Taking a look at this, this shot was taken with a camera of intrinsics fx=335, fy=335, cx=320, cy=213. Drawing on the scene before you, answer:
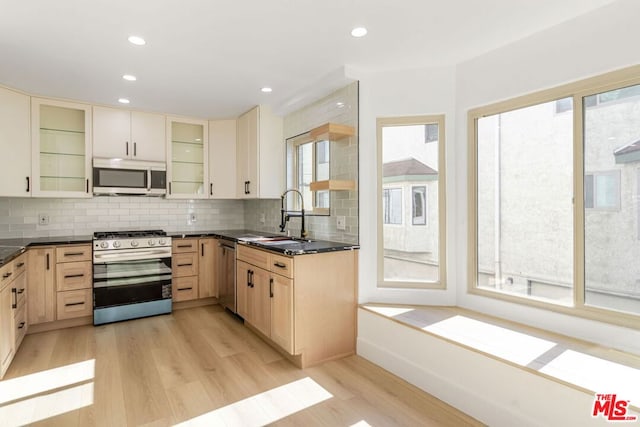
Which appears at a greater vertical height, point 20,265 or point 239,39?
point 239,39

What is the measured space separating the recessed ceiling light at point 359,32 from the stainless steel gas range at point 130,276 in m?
3.05

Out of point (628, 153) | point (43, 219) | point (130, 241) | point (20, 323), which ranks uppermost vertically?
point (628, 153)

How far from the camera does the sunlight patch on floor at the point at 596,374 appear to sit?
5.19ft

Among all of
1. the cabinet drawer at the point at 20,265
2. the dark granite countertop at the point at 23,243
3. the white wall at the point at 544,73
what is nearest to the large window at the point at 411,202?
the white wall at the point at 544,73

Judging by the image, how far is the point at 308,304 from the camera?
2732mm

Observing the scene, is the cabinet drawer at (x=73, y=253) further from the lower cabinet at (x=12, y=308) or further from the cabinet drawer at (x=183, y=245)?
the cabinet drawer at (x=183, y=245)

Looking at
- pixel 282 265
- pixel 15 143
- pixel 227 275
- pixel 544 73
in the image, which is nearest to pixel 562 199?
pixel 544 73

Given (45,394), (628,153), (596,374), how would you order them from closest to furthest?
(596,374), (628,153), (45,394)

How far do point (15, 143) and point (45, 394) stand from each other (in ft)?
8.56

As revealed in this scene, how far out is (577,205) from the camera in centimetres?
221

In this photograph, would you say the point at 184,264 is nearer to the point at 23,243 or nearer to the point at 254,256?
the point at 254,256

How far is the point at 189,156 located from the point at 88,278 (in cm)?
189

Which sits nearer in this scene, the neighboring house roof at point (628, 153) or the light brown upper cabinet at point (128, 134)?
the neighboring house roof at point (628, 153)

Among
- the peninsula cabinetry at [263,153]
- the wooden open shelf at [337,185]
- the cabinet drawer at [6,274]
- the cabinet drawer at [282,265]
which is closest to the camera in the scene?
the cabinet drawer at [6,274]
